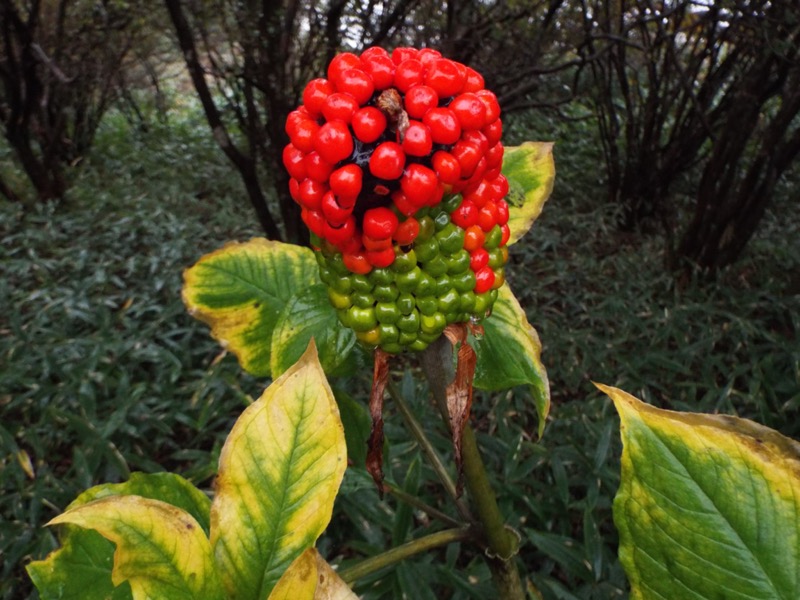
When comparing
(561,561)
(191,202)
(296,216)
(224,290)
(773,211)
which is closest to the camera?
(224,290)

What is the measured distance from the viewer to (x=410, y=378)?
183 centimetres

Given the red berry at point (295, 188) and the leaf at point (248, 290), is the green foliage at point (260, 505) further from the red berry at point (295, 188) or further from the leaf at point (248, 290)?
the leaf at point (248, 290)

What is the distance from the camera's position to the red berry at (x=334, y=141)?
1.49ft

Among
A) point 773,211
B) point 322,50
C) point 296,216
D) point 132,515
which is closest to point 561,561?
point 132,515

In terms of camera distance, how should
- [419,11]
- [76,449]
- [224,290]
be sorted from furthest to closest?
[419,11], [76,449], [224,290]

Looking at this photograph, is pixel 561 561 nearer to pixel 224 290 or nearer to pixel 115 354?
pixel 224 290

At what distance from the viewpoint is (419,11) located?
130 inches

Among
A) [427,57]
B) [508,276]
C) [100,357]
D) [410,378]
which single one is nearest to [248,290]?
[427,57]

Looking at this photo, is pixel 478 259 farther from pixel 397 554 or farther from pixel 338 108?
pixel 397 554

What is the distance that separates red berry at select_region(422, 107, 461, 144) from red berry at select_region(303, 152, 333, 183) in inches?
3.5

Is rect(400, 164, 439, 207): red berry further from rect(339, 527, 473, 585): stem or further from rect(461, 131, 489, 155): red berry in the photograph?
rect(339, 527, 473, 585): stem

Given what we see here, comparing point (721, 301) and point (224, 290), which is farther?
point (721, 301)

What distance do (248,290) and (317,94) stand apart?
357 mm

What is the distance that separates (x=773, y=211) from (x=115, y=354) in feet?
10.9
